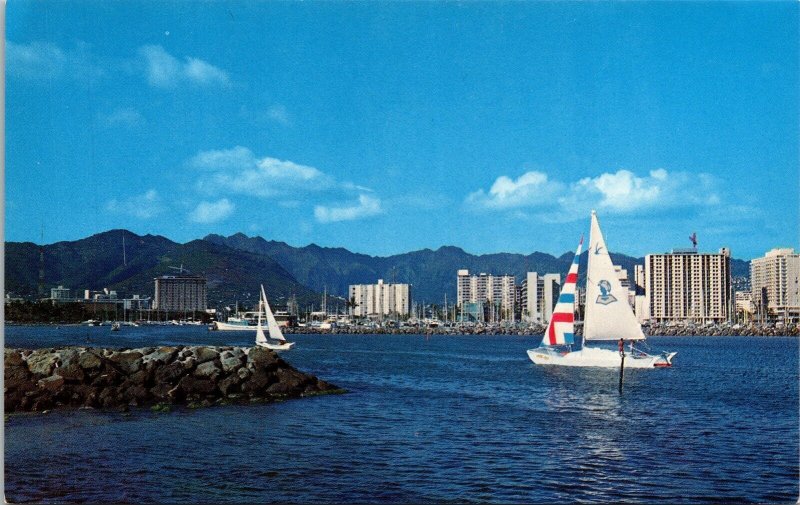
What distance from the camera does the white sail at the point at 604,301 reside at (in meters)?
47.2

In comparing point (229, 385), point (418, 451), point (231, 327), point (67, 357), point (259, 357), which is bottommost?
point (231, 327)

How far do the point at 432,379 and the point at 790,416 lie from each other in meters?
21.7

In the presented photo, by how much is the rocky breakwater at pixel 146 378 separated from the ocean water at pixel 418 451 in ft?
6.08

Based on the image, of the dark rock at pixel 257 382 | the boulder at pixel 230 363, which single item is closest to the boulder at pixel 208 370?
the boulder at pixel 230 363

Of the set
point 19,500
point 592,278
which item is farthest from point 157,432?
point 592,278

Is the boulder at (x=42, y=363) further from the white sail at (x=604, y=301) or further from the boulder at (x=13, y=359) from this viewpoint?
the white sail at (x=604, y=301)

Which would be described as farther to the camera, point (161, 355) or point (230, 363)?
point (230, 363)

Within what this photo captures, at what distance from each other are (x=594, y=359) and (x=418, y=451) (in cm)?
3509

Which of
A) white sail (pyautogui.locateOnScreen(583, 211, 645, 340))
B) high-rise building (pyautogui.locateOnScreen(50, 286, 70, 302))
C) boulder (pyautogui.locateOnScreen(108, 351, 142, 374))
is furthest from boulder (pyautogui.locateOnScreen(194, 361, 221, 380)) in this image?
high-rise building (pyautogui.locateOnScreen(50, 286, 70, 302))

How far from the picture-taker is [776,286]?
17988cm

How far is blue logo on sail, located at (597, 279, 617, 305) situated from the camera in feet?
155

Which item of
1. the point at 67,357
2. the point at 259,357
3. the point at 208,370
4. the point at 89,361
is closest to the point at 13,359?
the point at 67,357

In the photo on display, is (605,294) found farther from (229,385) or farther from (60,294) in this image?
(60,294)

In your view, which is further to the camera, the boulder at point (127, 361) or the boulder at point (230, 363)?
the boulder at point (230, 363)
